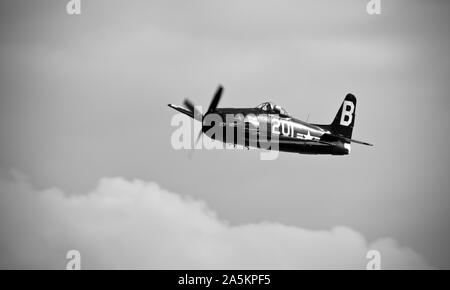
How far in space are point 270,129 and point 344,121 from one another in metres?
9.80

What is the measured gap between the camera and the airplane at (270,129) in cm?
7062

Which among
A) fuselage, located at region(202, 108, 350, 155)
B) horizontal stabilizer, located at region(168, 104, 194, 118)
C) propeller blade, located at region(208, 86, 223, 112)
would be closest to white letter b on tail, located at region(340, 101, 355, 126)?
fuselage, located at region(202, 108, 350, 155)

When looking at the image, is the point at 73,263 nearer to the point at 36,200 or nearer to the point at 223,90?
the point at 223,90

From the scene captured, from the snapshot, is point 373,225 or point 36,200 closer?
point 373,225

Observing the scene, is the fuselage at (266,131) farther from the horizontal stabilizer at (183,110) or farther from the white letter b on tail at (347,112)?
the horizontal stabilizer at (183,110)

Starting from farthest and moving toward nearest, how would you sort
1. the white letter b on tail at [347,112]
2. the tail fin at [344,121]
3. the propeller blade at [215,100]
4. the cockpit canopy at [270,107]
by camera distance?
the white letter b on tail at [347,112] < the tail fin at [344,121] < the cockpit canopy at [270,107] < the propeller blade at [215,100]

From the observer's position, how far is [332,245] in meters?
117

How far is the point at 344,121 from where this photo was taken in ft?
265

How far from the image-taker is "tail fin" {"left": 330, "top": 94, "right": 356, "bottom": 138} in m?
80.2

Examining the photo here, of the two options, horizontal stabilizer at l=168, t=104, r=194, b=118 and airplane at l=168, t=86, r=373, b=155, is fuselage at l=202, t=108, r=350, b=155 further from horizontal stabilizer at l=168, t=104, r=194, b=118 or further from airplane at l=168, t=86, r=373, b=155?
horizontal stabilizer at l=168, t=104, r=194, b=118

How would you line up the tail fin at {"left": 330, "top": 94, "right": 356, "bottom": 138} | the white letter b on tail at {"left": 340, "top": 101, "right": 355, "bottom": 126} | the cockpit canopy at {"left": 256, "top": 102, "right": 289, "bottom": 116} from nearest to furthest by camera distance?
1. the cockpit canopy at {"left": 256, "top": 102, "right": 289, "bottom": 116}
2. the tail fin at {"left": 330, "top": 94, "right": 356, "bottom": 138}
3. the white letter b on tail at {"left": 340, "top": 101, "right": 355, "bottom": 126}

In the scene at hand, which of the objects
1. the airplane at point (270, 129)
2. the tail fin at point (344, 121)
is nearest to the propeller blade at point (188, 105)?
the airplane at point (270, 129)
